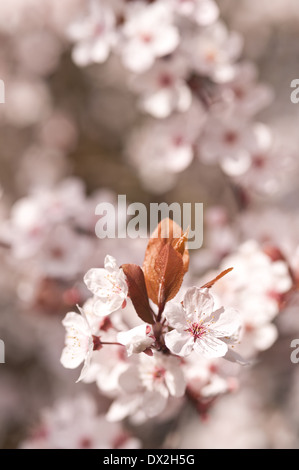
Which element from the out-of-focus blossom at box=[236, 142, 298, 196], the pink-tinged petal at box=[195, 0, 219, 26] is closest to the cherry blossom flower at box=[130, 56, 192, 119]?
the pink-tinged petal at box=[195, 0, 219, 26]

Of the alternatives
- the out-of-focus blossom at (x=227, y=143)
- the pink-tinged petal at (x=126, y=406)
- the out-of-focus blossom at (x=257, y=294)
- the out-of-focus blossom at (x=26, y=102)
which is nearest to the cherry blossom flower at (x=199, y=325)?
the pink-tinged petal at (x=126, y=406)

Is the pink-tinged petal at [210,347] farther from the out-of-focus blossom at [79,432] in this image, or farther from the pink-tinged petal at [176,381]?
the out-of-focus blossom at [79,432]

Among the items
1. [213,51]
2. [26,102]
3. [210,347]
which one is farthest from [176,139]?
[26,102]

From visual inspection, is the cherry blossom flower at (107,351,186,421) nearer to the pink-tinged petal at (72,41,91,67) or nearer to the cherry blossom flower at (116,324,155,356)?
the cherry blossom flower at (116,324,155,356)

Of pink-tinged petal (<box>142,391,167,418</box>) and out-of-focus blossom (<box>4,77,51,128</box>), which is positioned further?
out-of-focus blossom (<box>4,77,51,128</box>)

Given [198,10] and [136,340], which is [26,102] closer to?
[198,10]

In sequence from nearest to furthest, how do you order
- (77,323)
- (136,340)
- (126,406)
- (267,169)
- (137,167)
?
(136,340) → (77,323) → (126,406) → (267,169) → (137,167)

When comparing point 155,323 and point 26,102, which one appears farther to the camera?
point 26,102
